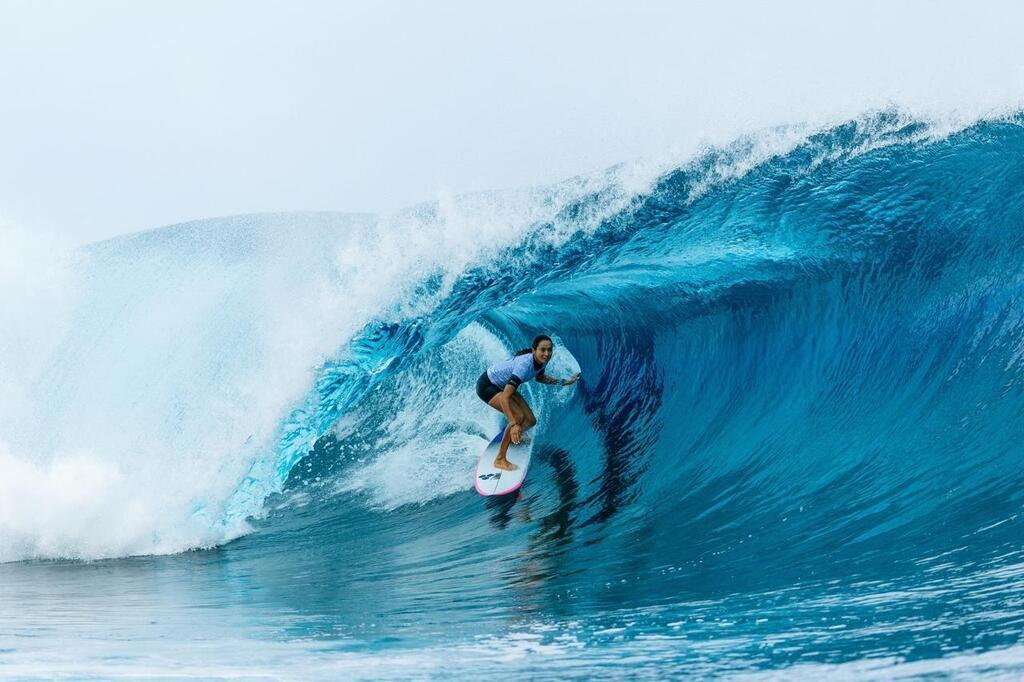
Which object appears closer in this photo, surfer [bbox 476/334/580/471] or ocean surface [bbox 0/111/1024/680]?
ocean surface [bbox 0/111/1024/680]

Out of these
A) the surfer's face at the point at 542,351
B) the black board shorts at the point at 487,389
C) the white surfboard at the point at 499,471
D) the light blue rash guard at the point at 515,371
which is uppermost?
the surfer's face at the point at 542,351

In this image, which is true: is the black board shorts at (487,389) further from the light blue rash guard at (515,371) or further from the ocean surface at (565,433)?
the ocean surface at (565,433)

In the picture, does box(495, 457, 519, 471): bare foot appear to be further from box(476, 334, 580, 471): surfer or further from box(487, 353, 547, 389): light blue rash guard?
box(487, 353, 547, 389): light blue rash guard

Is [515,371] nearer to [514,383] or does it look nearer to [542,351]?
[514,383]

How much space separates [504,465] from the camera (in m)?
6.21

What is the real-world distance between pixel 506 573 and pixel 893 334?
3.34 meters

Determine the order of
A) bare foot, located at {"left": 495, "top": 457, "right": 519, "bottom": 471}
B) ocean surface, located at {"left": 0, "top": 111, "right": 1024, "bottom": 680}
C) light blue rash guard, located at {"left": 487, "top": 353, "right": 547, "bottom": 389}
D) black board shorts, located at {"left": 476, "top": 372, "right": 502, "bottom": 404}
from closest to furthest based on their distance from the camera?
ocean surface, located at {"left": 0, "top": 111, "right": 1024, "bottom": 680} → light blue rash guard, located at {"left": 487, "top": 353, "right": 547, "bottom": 389} → black board shorts, located at {"left": 476, "top": 372, "right": 502, "bottom": 404} → bare foot, located at {"left": 495, "top": 457, "right": 519, "bottom": 471}

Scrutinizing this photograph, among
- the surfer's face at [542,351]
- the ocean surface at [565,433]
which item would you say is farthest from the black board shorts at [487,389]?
the ocean surface at [565,433]

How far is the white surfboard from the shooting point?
19.8 ft

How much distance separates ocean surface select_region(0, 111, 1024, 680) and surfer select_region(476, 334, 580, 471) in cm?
39

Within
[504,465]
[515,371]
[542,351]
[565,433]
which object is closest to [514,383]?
[515,371]

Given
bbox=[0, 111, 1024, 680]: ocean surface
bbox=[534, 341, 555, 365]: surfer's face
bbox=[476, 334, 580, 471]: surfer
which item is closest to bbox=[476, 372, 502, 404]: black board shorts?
bbox=[476, 334, 580, 471]: surfer

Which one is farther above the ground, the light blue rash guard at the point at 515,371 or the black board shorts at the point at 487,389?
the light blue rash guard at the point at 515,371

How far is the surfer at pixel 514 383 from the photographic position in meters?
5.70
